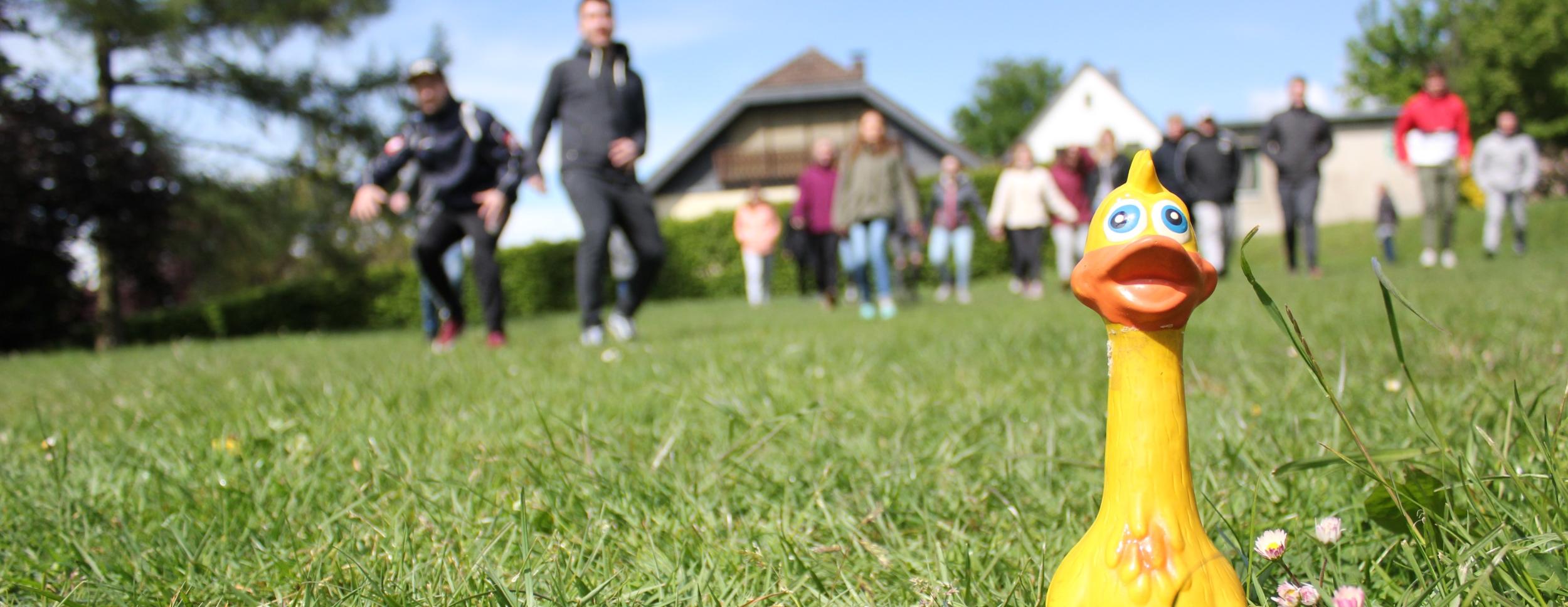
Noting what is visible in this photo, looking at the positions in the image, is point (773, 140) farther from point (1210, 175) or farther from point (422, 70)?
point (422, 70)

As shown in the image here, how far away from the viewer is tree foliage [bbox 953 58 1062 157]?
84.0 meters

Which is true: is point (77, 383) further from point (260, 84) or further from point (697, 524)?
point (260, 84)

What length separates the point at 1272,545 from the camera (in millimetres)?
1119

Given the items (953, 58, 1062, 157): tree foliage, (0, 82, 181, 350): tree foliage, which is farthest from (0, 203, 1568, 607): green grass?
(953, 58, 1062, 157): tree foliage

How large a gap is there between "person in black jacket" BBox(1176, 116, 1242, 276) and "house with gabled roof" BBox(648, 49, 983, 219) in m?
21.0

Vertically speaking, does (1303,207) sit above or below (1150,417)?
above

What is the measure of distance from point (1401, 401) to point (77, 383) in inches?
223

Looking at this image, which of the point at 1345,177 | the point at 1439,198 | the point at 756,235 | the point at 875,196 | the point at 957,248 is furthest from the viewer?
the point at 1345,177

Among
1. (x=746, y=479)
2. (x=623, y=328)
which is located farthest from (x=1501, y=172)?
(x=746, y=479)

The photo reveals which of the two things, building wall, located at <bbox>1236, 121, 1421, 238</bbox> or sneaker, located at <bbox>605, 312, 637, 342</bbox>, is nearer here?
sneaker, located at <bbox>605, 312, 637, 342</bbox>

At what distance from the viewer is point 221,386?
12.5 ft

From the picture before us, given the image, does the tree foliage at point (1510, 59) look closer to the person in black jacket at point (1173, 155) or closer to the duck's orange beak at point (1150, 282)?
the person in black jacket at point (1173, 155)

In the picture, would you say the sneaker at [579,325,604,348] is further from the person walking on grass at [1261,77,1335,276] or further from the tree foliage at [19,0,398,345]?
the tree foliage at [19,0,398,345]

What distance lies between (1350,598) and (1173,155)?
1044cm
